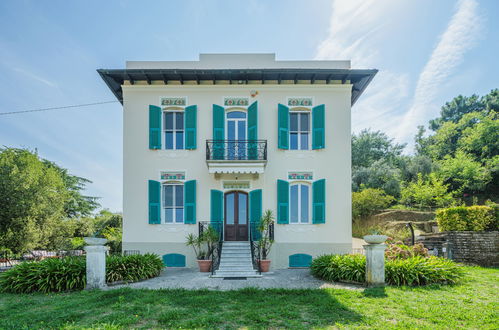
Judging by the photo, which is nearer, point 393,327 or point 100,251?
point 393,327

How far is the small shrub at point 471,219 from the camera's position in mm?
12055

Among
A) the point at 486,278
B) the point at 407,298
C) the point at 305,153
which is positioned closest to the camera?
the point at 407,298

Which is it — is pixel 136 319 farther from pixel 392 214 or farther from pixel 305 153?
pixel 392 214

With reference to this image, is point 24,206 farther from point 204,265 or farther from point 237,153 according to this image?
point 237,153

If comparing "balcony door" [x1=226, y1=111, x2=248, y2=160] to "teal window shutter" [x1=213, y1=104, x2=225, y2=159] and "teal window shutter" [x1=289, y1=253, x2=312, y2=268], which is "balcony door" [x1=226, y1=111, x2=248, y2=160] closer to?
"teal window shutter" [x1=213, y1=104, x2=225, y2=159]

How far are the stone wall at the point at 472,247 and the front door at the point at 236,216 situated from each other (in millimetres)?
7903

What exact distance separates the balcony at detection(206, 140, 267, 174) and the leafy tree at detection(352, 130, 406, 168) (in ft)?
67.9

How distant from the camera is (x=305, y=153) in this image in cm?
1234

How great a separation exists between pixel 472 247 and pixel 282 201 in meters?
8.14

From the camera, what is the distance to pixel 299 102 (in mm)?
12547

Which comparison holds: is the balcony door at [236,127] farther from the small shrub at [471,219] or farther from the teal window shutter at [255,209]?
the small shrub at [471,219]

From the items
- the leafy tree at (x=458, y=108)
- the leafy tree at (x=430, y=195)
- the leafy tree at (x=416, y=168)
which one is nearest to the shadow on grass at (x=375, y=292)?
the leafy tree at (x=430, y=195)

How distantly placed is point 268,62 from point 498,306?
11.2 m

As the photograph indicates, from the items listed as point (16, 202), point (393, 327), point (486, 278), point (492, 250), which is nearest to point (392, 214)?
point (492, 250)
